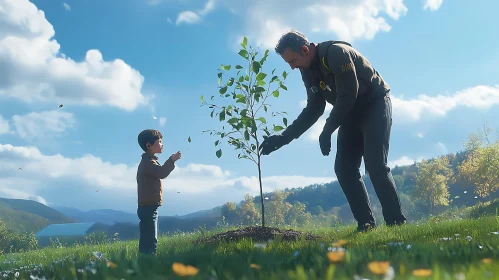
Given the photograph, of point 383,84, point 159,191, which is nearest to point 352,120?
point 383,84

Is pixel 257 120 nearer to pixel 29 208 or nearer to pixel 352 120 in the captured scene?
pixel 352 120

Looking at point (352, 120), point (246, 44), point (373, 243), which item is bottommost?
point (373, 243)

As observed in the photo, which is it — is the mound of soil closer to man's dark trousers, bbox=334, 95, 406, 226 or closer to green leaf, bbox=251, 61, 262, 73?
man's dark trousers, bbox=334, 95, 406, 226

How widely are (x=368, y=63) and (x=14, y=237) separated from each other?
47528mm

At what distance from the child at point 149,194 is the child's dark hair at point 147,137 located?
0.70 feet

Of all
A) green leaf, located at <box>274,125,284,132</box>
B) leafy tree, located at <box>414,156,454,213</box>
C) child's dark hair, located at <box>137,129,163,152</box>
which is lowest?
child's dark hair, located at <box>137,129,163,152</box>

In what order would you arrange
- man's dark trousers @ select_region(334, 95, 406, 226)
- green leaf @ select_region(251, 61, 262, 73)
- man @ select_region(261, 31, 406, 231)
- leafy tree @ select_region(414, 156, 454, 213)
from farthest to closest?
leafy tree @ select_region(414, 156, 454, 213), green leaf @ select_region(251, 61, 262, 73), man's dark trousers @ select_region(334, 95, 406, 226), man @ select_region(261, 31, 406, 231)

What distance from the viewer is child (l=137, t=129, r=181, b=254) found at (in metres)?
5.73

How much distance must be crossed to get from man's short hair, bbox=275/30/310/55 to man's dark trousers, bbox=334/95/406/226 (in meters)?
1.15

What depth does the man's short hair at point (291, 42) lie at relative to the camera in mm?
5359

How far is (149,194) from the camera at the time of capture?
5781 mm

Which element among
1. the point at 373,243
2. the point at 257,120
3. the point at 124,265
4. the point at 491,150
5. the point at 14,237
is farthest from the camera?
the point at 14,237

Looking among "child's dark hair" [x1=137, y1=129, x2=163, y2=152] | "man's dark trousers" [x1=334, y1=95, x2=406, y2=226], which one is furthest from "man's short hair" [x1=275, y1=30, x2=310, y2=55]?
"child's dark hair" [x1=137, y1=129, x2=163, y2=152]

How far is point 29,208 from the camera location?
10075 cm
